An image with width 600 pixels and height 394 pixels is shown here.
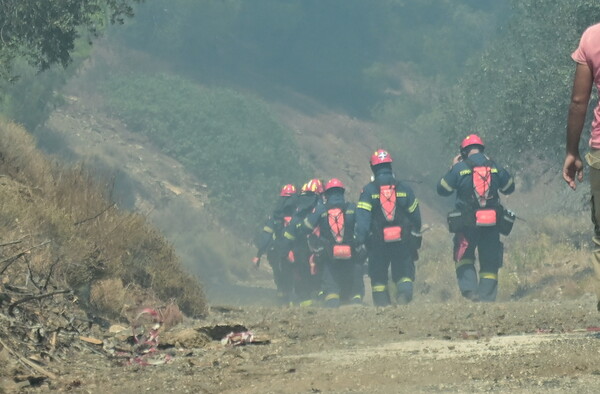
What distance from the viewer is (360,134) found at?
63.1 metres

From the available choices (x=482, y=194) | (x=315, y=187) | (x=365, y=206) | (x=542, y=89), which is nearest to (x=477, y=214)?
(x=482, y=194)

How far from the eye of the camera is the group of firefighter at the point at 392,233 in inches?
675

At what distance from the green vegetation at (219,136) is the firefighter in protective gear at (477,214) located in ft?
90.1

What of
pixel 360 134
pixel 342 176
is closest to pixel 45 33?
pixel 342 176

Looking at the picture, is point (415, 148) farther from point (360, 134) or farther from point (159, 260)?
point (159, 260)

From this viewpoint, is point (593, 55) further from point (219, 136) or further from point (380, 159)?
point (219, 136)

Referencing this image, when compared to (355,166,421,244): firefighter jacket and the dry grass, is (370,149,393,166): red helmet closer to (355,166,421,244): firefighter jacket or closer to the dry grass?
(355,166,421,244): firefighter jacket

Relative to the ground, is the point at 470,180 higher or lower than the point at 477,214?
higher

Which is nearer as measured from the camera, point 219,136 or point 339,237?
point 339,237

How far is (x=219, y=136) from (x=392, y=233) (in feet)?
106

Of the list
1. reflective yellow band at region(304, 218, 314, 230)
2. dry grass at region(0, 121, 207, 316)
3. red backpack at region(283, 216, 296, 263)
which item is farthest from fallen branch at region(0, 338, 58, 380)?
red backpack at region(283, 216, 296, 263)

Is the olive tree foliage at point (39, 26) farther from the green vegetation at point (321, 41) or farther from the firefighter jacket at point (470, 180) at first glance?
the green vegetation at point (321, 41)

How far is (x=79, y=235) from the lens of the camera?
39.3 feet

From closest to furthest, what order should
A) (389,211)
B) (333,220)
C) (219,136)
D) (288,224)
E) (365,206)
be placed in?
(389,211) < (365,206) < (333,220) < (288,224) < (219,136)
